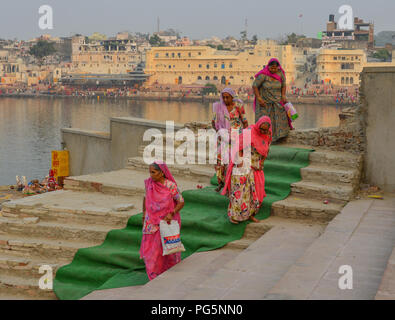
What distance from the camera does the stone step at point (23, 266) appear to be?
3.95 m

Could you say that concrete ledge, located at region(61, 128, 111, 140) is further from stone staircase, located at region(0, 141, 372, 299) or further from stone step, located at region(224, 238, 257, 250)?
stone step, located at region(224, 238, 257, 250)

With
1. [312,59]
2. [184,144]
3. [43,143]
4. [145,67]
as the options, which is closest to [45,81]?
[145,67]

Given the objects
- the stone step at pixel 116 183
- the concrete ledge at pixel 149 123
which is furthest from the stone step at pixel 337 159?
the concrete ledge at pixel 149 123

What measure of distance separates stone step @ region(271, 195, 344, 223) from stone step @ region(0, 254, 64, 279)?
1519mm

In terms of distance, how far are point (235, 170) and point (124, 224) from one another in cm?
92

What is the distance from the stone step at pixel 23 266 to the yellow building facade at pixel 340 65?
6035cm

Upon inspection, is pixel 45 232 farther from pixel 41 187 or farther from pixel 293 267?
pixel 41 187

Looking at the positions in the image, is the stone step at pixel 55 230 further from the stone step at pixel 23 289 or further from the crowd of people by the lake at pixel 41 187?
the crowd of people by the lake at pixel 41 187

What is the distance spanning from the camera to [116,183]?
5105 millimetres

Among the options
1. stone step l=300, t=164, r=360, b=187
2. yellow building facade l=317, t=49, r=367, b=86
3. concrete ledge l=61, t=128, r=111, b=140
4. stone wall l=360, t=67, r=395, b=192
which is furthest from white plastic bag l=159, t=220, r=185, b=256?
yellow building facade l=317, t=49, r=367, b=86

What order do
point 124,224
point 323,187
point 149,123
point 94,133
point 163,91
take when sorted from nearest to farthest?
point 124,224 < point 323,187 < point 149,123 < point 94,133 < point 163,91

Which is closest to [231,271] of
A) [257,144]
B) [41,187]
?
[257,144]
